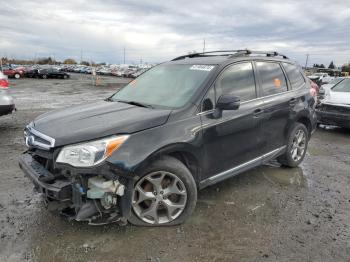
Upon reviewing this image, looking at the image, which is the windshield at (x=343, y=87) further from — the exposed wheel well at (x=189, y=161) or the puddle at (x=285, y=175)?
the exposed wheel well at (x=189, y=161)

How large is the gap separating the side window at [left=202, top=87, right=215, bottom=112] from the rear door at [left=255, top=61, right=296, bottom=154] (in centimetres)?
99

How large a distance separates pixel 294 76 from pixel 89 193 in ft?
12.8

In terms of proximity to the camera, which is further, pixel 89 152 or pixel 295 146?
pixel 295 146

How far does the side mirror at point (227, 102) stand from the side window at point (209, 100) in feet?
0.31

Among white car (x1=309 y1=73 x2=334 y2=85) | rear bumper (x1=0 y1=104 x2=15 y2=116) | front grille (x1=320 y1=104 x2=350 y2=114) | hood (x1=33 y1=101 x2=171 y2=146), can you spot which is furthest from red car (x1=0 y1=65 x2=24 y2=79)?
hood (x1=33 y1=101 x2=171 y2=146)

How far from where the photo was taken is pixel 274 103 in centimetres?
460

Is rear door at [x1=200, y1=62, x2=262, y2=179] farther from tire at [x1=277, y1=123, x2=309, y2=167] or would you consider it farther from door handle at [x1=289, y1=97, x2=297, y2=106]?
tire at [x1=277, y1=123, x2=309, y2=167]

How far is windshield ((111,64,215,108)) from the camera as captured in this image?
3770 millimetres

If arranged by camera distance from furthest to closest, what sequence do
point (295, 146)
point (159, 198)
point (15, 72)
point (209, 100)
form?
point (15, 72) → point (295, 146) → point (209, 100) → point (159, 198)

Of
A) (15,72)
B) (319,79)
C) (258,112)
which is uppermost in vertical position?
(319,79)

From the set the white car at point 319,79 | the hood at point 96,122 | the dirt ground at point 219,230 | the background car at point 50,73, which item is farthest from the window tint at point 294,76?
the background car at point 50,73


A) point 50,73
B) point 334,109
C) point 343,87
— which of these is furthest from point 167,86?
point 50,73

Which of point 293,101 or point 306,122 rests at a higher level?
point 293,101

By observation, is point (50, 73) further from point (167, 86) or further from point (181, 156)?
point (181, 156)
